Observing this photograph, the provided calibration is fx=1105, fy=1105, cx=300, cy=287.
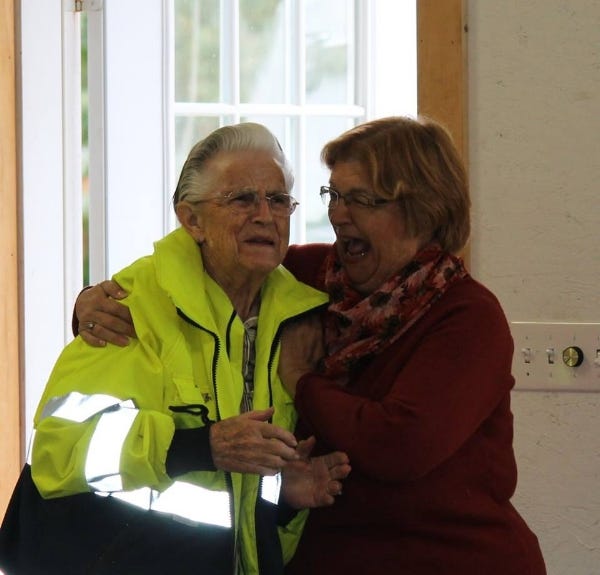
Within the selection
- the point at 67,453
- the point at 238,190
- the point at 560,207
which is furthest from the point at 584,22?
the point at 67,453

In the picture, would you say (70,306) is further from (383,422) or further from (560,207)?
(383,422)

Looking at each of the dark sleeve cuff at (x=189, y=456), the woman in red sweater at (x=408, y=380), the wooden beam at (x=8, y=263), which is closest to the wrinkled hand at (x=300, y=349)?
the woman in red sweater at (x=408, y=380)

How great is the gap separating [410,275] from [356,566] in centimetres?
46

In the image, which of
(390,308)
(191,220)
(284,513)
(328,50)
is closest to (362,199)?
(390,308)

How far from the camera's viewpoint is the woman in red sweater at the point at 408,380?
1.61 metres

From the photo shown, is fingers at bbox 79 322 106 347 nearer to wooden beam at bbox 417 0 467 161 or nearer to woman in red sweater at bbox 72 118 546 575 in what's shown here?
woman in red sweater at bbox 72 118 546 575

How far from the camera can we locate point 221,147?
5.97 feet

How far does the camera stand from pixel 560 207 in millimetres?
2182

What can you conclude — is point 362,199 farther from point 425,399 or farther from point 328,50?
point 328,50

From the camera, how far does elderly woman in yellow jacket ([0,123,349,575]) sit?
1.61m

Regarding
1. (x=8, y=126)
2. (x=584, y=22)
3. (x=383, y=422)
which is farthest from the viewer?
(x=8, y=126)

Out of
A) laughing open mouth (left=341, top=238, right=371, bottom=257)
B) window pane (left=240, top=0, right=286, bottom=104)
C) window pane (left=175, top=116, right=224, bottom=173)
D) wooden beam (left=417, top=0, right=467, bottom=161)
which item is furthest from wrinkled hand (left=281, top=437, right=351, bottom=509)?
window pane (left=240, top=0, right=286, bottom=104)

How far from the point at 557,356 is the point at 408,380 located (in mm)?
645

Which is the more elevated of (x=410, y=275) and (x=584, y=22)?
(x=584, y=22)
